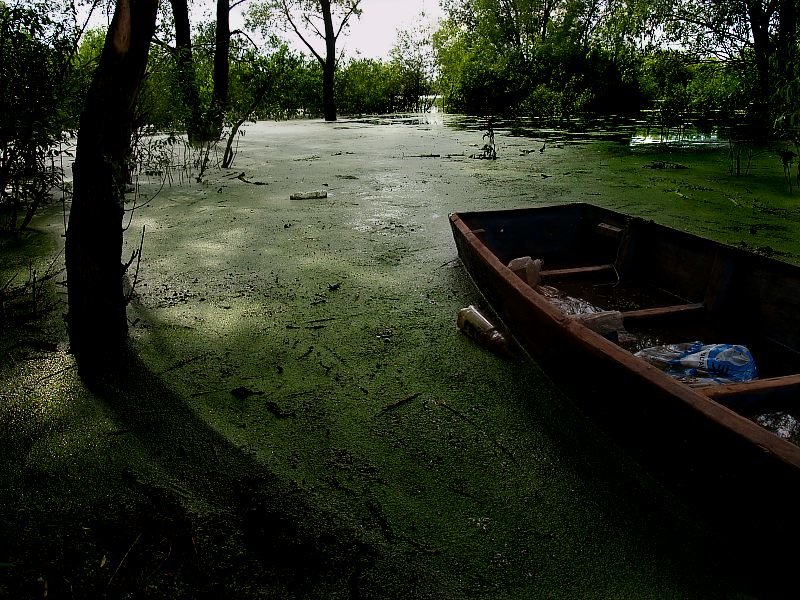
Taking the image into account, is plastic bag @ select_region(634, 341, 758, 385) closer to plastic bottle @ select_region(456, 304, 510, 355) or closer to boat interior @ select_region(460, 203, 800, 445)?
boat interior @ select_region(460, 203, 800, 445)

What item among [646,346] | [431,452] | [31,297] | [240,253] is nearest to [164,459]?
[431,452]

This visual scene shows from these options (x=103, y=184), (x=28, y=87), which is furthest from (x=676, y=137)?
(x=103, y=184)

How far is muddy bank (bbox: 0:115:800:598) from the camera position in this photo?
102 cm

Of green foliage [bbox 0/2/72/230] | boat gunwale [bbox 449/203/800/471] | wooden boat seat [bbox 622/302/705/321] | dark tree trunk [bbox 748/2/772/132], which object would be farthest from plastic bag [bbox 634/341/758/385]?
dark tree trunk [bbox 748/2/772/132]

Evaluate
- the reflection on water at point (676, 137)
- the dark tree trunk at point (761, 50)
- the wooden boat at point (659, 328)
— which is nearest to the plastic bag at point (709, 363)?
the wooden boat at point (659, 328)

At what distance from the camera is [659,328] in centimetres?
192

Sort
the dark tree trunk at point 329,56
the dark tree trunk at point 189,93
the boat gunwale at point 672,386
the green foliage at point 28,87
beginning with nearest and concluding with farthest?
the boat gunwale at point 672,386
the green foliage at point 28,87
the dark tree trunk at point 189,93
the dark tree trunk at point 329,56

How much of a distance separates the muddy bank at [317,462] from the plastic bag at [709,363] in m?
0.40

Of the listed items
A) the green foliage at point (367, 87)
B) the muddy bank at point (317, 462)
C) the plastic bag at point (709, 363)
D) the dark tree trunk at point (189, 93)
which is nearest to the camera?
the muddy bank at point (317, 462)

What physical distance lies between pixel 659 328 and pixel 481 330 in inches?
25.6

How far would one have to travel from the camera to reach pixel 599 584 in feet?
3.27

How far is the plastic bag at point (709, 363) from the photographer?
1.56m

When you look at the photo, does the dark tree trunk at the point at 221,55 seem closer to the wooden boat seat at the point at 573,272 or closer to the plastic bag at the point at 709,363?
the wooden boat seat at the point at 573,272

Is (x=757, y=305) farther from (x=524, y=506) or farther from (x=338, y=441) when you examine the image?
(x=338, y=441)
